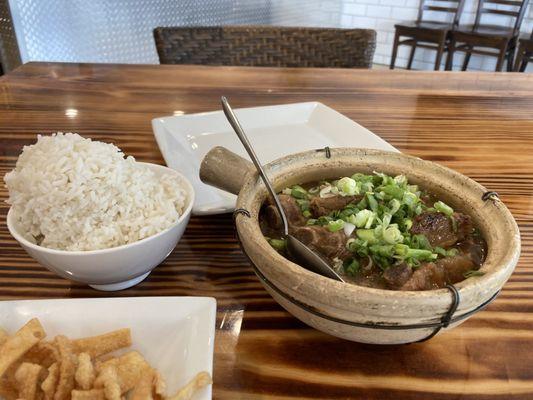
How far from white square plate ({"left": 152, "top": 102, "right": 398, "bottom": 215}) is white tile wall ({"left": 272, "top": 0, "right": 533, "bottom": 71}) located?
13.4 feet

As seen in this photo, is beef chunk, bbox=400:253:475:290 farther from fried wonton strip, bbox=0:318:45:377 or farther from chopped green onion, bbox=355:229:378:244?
fried wonton strip, bbox=0:318:45:377

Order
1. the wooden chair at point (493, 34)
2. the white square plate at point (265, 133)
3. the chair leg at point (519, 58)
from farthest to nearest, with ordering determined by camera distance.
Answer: the wooden chair at point (493, 34), the chair leg at point (519, 58), the white square plate at point (265, 133)

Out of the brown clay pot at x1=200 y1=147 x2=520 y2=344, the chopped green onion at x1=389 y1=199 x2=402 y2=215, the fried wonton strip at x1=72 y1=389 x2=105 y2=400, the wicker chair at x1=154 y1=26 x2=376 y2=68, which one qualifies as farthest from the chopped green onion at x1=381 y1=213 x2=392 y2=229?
the wicker chair at x1=154 y1=26 x2=376 y2=68

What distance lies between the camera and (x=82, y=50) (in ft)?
11.2

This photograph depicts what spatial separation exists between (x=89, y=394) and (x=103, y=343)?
9 centimetres

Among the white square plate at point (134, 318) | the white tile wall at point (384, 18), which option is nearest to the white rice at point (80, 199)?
the white square plate at point (134, 318)

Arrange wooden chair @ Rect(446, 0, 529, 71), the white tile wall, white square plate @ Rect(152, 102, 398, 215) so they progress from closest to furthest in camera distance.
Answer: white square plate @ Rect(152, 102, 398, 215)
wooden chair @ Rect(446, 0, 529, 71)
the white tile wall

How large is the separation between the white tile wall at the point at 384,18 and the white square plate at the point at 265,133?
161 inches

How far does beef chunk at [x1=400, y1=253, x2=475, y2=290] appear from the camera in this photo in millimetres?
673

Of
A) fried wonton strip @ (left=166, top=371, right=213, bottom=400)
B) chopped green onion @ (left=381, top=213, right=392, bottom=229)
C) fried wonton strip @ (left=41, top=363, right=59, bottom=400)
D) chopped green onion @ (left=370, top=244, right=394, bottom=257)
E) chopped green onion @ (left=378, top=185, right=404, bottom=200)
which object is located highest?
chopped green onion @ (left=378, top=185, right=404, bottom=200)

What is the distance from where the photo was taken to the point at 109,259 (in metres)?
0.75

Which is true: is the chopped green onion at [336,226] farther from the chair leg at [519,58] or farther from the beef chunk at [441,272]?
the chair leg at [519,58]

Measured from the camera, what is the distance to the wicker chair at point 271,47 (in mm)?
2287

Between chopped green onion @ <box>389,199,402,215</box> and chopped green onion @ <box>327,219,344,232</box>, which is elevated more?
chopped green onion @ <box>389,199,402,215</box>
